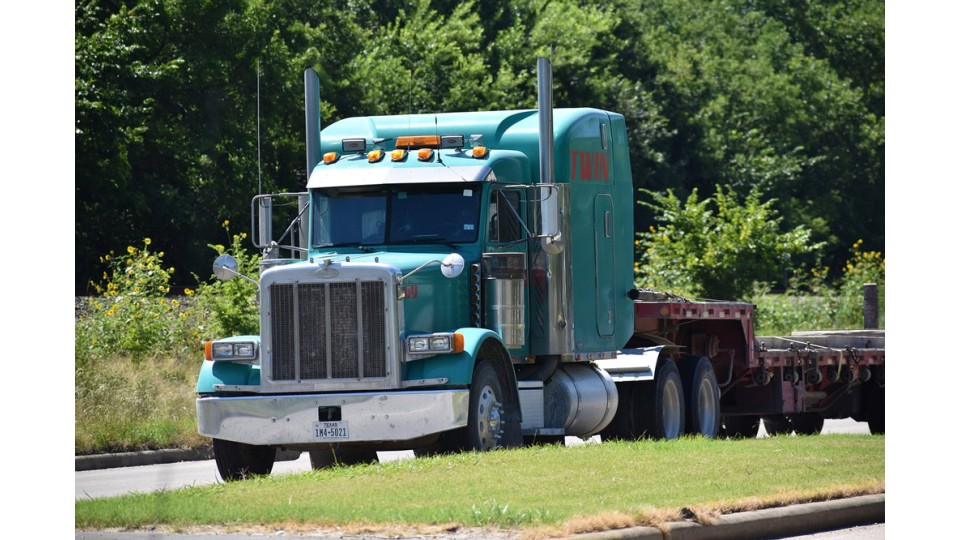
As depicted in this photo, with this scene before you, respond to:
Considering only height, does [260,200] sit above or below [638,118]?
below

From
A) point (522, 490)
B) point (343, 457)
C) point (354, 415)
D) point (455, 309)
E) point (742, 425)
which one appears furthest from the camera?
point (742, 425)

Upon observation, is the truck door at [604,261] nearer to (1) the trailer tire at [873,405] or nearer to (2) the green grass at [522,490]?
(2) the green grass at [522,490]

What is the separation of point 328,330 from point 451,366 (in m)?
1.13

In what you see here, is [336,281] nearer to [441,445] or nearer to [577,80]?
[441,445]

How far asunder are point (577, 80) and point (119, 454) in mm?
36379

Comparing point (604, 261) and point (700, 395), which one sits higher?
point (604, 261)

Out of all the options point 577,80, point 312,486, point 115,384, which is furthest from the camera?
point 577,80

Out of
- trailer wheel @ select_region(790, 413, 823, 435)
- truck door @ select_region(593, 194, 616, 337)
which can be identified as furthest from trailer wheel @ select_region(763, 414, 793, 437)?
truck door @ select_region(593, 194, 616, 337)

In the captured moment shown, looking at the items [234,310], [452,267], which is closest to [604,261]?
[452,267]

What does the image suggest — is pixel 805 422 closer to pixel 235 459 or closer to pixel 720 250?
pixel 235 459

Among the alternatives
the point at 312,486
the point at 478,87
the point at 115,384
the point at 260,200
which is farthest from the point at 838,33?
the point at 312,486

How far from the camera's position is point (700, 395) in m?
19.4

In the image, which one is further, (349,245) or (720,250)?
(720,250)

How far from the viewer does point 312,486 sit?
12.2 meters
